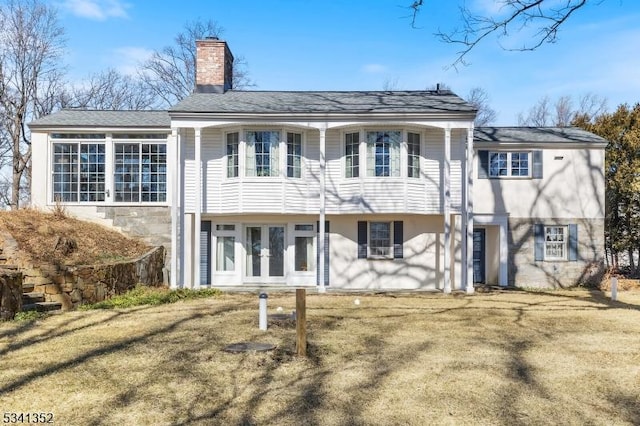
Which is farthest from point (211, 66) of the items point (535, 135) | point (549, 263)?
point (549, 263)

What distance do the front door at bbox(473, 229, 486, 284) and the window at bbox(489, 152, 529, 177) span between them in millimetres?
2275

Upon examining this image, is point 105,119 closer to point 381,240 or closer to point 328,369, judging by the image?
point 381,240

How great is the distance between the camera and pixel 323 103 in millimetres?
17562

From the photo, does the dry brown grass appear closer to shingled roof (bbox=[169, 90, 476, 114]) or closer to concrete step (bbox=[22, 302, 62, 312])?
concrete step (bbox=[22, 302, 62, 312])

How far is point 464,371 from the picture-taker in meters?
7.05

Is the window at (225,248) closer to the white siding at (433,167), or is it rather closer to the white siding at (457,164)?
the white siding at (433,167)

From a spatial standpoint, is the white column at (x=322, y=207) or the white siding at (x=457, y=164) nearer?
the white column at (x=322, y=207)

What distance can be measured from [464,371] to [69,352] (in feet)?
18.2

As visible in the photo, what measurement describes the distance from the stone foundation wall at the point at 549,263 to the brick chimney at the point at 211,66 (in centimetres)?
1157

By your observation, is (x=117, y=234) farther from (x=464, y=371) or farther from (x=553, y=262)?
(x=553, y=262)

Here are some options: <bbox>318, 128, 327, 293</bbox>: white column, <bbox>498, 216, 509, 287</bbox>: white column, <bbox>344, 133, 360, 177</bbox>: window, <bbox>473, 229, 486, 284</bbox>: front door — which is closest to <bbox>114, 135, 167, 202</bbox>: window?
<bbox>318, 128, 327, 293</bbox>: white column

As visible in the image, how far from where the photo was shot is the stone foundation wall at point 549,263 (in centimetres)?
1869

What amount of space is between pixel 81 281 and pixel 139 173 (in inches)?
262

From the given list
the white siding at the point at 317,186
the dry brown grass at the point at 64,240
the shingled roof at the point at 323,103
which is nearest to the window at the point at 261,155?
the white siding at the point at 317,186
